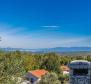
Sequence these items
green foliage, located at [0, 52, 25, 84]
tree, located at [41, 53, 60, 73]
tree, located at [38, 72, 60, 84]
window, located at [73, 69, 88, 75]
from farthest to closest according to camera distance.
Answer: tree, located at [41, 53, 60, 73] → tree, located at [38, 72, 60, 84] → green foliage, located at [0, 52, 25, 84] → window, located at [73, 69, 88, 75]

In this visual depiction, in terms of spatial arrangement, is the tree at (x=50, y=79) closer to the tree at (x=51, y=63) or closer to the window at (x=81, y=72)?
the window at (x=81, y=72)

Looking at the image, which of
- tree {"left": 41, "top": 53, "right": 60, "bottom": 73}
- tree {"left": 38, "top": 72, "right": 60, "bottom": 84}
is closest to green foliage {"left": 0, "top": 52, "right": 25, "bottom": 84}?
tree {"left": 38, "top": 72, "right": 60, "bottom": 84}

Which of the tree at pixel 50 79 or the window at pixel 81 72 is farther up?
the window at pixel 81 72

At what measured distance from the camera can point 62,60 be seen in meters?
83.9

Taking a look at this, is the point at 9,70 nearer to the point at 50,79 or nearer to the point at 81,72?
the point at 81,72

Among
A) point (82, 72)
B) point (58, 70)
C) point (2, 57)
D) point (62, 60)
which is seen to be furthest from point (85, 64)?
point (62, 60)

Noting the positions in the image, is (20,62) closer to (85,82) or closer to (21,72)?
(21,72)

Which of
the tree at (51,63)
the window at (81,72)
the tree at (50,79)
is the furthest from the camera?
the tree at (51,63)

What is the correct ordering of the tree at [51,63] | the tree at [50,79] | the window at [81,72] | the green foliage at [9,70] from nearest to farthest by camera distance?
the window at [81,72] → the green foliage at [9,70] → the tree at [50,79] → the tree at [51,63]

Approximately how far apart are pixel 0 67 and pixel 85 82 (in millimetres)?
2941

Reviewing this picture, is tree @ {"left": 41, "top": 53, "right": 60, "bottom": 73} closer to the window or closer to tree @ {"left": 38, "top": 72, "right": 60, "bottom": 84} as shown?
tree @ {"left": 38, "top": 72, "right": 60, "bottom": 84}

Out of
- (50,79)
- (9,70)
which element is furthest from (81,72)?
(50,79)

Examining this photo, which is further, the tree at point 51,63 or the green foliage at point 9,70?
the tree at point 51,63

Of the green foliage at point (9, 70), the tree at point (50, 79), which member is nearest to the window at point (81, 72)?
the green foliage at point (9, 70)
